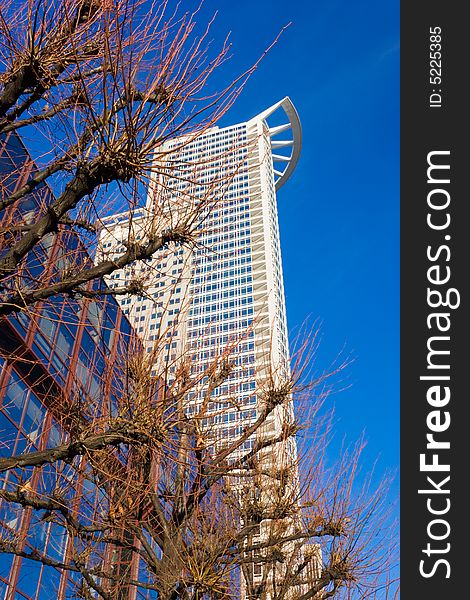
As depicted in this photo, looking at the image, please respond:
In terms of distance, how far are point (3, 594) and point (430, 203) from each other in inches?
398

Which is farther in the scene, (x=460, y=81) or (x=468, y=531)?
(x=460, y=81)

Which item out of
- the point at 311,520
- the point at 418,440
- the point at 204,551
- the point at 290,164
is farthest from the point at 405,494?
the point at 290,164

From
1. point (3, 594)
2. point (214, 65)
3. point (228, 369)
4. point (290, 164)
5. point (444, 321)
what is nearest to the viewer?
point (214, 65)

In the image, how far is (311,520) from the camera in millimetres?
8734

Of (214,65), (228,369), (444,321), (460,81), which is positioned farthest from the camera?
(228,369)

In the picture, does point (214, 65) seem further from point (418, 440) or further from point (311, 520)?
point (311, 520)

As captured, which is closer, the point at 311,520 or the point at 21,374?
the point at 311,520

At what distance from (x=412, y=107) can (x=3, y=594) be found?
35.0 feet

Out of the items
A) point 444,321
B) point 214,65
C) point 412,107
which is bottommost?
point 444,321

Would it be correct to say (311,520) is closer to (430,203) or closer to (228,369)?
(228,369)

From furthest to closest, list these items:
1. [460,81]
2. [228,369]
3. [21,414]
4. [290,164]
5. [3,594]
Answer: [290,164] < [21,414] < [3,594] < [228,369] < [460,81]

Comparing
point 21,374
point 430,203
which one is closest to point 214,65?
point 430,203

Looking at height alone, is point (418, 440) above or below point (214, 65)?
below

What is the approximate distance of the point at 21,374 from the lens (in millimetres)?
12961
